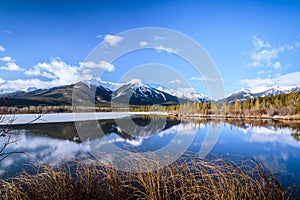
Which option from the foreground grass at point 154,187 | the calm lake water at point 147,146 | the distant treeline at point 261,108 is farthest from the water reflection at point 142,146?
the distant treeline at point 261,108

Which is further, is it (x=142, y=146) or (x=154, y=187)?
(x=142, y=146)

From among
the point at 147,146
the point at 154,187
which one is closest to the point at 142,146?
the point at 147,146

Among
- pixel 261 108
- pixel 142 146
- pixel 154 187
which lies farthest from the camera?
pixel 261 108

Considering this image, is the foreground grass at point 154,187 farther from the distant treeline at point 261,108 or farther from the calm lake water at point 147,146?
the distant treeline at point 261,108

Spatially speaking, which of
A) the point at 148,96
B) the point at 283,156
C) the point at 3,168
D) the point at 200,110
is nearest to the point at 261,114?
the point at 200,110

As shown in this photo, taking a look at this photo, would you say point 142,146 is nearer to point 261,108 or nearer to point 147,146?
point 147,146

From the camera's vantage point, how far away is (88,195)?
A: 11.6 feet

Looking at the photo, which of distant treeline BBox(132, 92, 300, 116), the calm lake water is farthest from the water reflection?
distant treeline BBox(132, 92, 300, 116)

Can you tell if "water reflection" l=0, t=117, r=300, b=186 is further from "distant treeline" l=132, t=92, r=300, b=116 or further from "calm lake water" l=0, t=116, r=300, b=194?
"distant treeline" l=132, t=92, r=300, b=116

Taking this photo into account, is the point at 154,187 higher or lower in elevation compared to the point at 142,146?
higher

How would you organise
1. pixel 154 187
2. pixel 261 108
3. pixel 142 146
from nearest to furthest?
1. pixel 154 187
2. pixel 142 146
3. pixel 261 108

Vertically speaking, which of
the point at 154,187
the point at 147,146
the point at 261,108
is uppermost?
the point at 261,108

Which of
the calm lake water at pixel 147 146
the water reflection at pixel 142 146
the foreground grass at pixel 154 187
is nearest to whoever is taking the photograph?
the foreground grass at pixel 154 187

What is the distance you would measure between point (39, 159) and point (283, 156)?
377 inches
